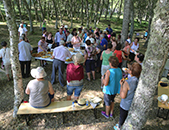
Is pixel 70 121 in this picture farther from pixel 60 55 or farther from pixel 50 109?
pixel 60 55

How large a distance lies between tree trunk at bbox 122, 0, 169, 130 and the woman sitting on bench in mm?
2083

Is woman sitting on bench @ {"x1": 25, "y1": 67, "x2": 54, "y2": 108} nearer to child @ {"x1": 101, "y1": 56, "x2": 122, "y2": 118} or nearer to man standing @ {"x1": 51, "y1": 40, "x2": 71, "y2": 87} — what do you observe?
child @ {"x1": 101, "y1": 56, "x2": 122, "y2": 118}

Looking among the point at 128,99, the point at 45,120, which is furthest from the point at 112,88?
the point at 45,120

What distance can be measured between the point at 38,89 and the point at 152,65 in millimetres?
2579

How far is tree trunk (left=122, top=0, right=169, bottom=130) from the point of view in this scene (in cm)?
197

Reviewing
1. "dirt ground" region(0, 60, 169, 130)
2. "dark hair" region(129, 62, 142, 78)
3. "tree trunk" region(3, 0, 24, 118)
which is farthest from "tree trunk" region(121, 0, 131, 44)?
"tree trunk" region(3, 0, 24, 118)

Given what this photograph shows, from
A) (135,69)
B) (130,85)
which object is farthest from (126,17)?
(130,85)

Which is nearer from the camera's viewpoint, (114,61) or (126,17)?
(114,61)

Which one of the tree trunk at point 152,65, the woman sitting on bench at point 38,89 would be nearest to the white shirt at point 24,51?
the woman sitting on bench at point 38,89

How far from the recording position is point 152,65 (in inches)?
86.8

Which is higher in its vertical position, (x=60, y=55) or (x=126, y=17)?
(x=126, y=17)

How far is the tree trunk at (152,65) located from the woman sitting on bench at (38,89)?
6.83 ft

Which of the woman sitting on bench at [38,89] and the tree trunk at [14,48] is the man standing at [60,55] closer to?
the tree trunk at [14,48]

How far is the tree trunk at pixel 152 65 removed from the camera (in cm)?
197
